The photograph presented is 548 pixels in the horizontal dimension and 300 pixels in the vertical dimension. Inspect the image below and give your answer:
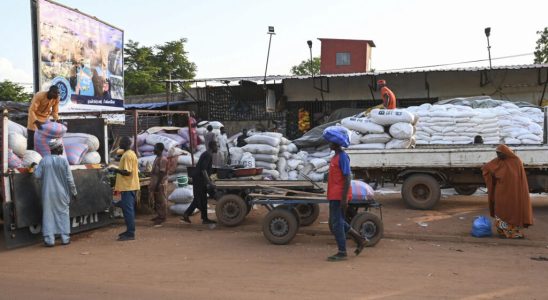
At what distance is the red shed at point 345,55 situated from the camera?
90.0 feet

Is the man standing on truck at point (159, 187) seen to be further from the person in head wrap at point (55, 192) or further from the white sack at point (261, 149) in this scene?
the white sack at point (261, 149)

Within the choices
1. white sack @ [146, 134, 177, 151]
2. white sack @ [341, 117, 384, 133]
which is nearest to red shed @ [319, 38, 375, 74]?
white sack @ [146, 134, 177, 151]

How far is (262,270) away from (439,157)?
5237mm

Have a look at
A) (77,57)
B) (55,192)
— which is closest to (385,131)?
(55,192)

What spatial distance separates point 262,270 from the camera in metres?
5.47

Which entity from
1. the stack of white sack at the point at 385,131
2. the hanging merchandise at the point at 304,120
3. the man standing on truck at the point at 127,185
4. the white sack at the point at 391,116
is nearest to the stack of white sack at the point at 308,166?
the stack of white sack at the point at 385,131

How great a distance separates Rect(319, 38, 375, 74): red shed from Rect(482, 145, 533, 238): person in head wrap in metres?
20.5

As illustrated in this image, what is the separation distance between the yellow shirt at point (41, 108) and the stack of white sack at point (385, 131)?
546 cm

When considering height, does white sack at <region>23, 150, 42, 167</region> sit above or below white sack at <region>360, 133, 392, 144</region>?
below

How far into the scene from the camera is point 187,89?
67.1 ft

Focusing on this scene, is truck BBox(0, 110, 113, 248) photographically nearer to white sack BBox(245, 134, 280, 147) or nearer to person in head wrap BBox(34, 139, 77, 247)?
person in head wrap BBox(34, 139, 77, 247)

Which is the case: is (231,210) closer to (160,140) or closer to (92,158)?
(92,158)

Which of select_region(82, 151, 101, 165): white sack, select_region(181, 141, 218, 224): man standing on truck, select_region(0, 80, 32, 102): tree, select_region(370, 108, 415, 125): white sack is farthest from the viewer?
select_region(0, 80, 32, 102): tree

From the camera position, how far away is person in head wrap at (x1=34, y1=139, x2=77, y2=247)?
268 inches
